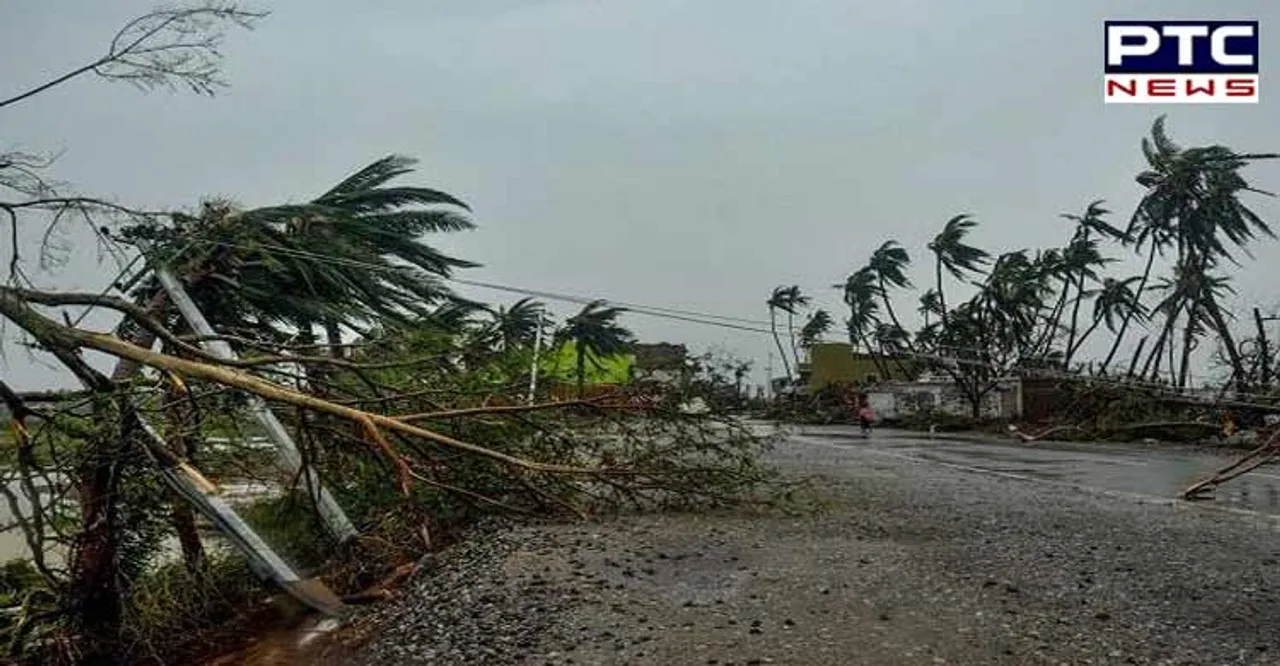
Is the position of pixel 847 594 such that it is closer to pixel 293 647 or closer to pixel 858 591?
pixel 858 591

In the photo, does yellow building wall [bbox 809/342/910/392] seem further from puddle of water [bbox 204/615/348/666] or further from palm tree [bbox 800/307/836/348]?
puddle of water [bbox 204/615/348/666]

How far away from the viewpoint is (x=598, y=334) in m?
18.8

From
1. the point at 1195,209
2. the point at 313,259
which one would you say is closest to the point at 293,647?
the point at 313,259

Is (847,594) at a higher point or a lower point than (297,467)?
lower

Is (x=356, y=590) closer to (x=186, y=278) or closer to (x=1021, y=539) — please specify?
(x=1021, y=539)

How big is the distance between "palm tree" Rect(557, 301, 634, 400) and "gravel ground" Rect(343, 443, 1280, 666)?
245 inches

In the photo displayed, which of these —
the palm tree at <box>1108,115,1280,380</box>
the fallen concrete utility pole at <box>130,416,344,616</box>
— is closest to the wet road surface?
the fallen concrete utility pole at <box>130,416,344,616</box>

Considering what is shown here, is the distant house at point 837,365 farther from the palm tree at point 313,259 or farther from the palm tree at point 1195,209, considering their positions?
the palm tree at point 313,259

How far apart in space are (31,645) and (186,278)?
6.34 meters

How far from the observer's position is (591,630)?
4.37 metres

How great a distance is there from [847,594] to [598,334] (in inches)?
557

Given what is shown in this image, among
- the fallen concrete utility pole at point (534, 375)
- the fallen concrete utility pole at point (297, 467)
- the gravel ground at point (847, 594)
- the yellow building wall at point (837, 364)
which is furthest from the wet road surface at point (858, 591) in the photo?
the yellow building wall at point (837, 364)

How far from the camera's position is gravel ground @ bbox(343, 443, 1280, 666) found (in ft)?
13.1

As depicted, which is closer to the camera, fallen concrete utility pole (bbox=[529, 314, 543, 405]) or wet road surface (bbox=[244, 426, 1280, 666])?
wet road surface (bbox=[244, 426, 1280, 666])
